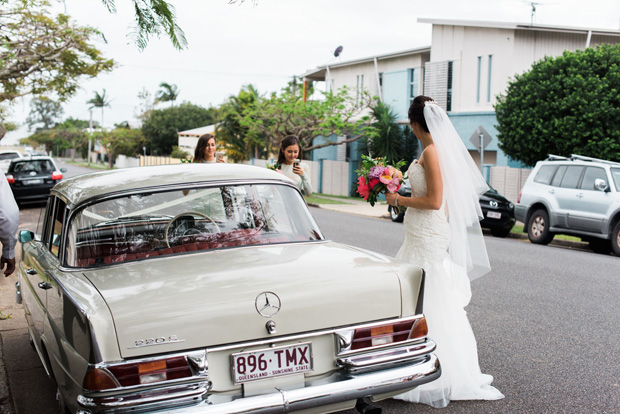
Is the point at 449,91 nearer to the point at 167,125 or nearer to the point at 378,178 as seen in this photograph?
the point at 378,178

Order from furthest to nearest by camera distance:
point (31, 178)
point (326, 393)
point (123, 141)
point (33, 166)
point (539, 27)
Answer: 1. point (123, 141)
2. point (539, 27)
3. point (33, 166)
4. point (31, 178)
5. point (326, 393)

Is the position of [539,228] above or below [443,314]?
below

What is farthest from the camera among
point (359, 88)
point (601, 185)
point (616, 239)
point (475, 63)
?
point (359, 88)

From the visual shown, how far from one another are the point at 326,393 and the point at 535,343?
3.37m

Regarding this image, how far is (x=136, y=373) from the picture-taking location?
3010 mm

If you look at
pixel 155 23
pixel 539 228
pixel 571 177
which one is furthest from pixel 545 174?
pixel 155 23

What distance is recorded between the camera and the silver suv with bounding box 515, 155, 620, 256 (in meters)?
13.5

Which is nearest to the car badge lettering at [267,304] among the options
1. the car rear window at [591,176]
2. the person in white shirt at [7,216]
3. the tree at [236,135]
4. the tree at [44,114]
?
the person in white shirt at [7,216]

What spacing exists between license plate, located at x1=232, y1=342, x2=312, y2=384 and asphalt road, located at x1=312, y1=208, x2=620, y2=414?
4.26ft

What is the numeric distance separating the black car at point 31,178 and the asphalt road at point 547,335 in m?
14.9

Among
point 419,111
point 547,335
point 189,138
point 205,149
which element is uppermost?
point 189,138

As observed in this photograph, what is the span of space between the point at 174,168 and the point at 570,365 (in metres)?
3.59

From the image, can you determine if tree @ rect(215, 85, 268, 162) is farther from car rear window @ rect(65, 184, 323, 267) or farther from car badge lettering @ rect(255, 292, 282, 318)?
car badge lettering @ rect(255, 292, 282, 318)

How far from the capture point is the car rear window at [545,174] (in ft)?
50.0
